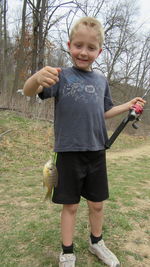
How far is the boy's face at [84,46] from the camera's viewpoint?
178 cm

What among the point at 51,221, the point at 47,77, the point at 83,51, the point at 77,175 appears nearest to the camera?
the point at 47,77

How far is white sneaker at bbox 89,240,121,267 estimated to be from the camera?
6.77 ft

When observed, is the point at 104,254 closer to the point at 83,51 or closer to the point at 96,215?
the point at 96,215

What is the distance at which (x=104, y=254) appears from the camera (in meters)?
2.11

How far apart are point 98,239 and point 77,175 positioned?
2.15ft

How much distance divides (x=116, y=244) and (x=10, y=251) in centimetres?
90

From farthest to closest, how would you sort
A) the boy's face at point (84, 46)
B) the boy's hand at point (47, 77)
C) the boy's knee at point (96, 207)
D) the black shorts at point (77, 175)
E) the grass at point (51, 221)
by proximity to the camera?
1. the grass at point (51, 221)
2. the boy's knee at point (96, 207)
3. the black shorts at point (77, 175)
4. the boy's face at point (84, 46)
5. the boy's hand at point (47, 77)

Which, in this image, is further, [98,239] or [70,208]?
[98,239]

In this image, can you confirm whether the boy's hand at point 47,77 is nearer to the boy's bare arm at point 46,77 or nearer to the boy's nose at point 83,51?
the boy's bare arm at point 46,77

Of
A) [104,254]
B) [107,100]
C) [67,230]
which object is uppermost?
[107,100]

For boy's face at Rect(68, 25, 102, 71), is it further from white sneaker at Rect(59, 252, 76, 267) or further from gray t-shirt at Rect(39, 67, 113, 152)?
white sneaker at Rect(59, 252, 76, 267)

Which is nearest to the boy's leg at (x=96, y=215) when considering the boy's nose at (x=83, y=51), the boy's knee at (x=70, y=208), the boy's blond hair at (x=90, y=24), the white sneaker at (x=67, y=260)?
the boy's knee at (x=70, y=208)

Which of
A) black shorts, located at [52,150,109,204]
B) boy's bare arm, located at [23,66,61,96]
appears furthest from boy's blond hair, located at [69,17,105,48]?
black shorts, located at [52,150,109,204]

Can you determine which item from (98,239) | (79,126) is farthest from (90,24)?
(98,239)
